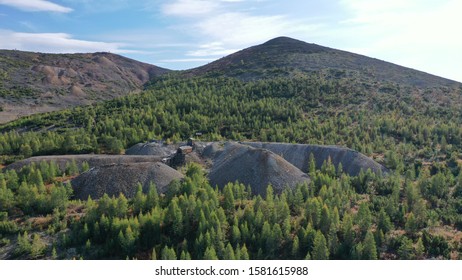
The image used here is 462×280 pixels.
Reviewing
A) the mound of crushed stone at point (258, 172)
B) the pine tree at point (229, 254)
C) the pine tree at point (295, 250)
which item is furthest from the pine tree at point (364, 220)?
the pine tree at point (229, 254)

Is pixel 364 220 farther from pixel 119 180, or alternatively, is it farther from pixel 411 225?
pixel 119 180

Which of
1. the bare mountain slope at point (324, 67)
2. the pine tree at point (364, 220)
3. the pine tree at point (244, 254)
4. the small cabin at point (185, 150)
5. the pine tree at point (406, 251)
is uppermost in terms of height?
the bare mountain slope at point (324, 67)

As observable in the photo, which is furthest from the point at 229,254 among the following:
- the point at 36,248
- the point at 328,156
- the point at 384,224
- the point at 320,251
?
the point at 328,156

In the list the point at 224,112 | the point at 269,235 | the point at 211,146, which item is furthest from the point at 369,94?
the point at 269,235

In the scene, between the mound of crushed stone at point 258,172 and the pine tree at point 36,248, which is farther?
the mound of crushed stone at point 258,172

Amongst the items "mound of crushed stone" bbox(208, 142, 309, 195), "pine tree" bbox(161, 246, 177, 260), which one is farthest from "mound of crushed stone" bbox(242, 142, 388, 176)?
"pine tree" bbox(161, 246, 177, 260)

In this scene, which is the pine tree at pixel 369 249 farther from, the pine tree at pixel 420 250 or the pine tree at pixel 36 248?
the pine tree at pixel 36 248

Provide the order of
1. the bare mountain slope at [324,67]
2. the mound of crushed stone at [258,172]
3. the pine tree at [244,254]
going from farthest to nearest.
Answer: the bare mountain slope at [324,67], the mound of crushed stone at [258,172], the pine tree at [244,254]

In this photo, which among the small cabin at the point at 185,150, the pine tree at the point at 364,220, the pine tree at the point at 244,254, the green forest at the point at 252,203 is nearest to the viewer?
the pine tree at the point at 244,254
